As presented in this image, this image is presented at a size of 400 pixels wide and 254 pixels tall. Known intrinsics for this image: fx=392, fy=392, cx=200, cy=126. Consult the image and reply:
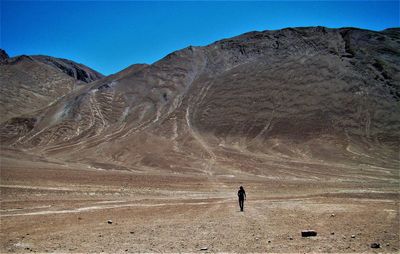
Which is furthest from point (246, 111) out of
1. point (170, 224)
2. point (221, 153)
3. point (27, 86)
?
point (27, 86)

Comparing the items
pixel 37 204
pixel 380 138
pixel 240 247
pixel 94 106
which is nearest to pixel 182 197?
pixel 37 204

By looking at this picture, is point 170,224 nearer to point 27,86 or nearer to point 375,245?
point 375,245

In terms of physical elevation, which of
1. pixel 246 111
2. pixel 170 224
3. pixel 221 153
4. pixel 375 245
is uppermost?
pixel 246 111

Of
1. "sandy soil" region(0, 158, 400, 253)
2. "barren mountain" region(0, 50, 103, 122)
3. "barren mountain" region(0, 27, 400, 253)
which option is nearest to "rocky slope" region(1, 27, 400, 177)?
"barren mountain" region(0, 27, 400, 253)

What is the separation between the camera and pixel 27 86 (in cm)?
14038

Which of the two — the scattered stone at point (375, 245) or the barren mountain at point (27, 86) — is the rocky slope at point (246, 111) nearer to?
the barren mountain at point (27, 86)

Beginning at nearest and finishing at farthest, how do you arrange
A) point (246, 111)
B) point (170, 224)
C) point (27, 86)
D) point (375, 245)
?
point (375, 245), point (170, 224), point (246, 111), point (27, 86)

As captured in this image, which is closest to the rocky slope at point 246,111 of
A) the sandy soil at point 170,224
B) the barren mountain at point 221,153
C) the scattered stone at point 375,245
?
the barren mountain at point 221,153

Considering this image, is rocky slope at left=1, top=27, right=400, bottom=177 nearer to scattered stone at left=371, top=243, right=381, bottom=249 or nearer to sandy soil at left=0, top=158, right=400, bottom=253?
sandy soil at left=0, top=158, right=400, bottom=253

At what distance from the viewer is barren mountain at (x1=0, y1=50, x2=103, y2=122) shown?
120 meters

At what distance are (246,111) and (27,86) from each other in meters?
86.8

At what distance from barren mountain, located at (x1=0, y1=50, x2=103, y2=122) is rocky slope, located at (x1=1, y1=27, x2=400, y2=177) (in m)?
17.7

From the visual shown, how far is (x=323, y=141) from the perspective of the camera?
75.6 m

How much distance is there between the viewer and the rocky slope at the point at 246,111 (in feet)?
225
